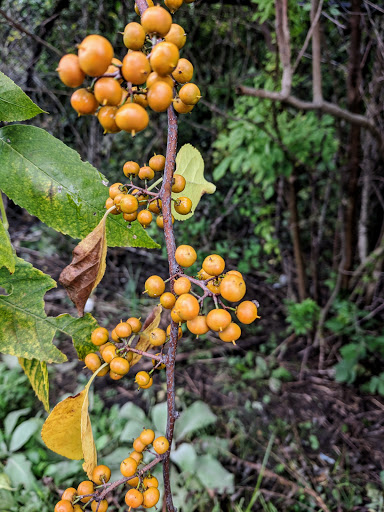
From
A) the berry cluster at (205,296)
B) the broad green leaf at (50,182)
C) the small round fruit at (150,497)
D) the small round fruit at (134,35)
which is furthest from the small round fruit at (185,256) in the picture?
the small round fruit at (150,497)

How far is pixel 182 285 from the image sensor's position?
0.42 m

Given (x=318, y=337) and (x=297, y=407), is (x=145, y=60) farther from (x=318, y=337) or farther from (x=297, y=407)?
(x=318, y=337)

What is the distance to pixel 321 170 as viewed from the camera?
221 cm

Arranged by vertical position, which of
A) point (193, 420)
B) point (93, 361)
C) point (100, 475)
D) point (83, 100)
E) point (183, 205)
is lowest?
point (193, 420)

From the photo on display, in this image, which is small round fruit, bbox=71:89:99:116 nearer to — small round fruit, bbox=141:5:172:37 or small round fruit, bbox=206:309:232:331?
small round fruit, bbox=141:5:172:37

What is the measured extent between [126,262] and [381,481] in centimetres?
241

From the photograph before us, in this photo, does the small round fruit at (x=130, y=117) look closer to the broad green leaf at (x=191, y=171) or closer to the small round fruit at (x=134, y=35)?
the small round fruit at (x=134, y=35)

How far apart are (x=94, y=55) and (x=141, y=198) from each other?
8.0 inches

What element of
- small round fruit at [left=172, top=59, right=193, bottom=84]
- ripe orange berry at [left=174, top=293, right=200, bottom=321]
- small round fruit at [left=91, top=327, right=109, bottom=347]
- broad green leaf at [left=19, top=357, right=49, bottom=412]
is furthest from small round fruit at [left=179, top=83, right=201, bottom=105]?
broad green leaf at [left=19, top=357, right=49, bottom=412]

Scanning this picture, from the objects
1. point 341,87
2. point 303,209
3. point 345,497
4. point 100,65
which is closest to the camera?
point 100,65

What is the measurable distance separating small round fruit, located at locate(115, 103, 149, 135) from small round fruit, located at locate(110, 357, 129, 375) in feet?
0.96

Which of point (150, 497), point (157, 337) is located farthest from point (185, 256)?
point (150, 497)

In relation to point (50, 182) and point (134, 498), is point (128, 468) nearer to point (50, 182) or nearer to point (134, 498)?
point (134, 498)

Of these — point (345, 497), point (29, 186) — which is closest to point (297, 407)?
point (345, 497)
